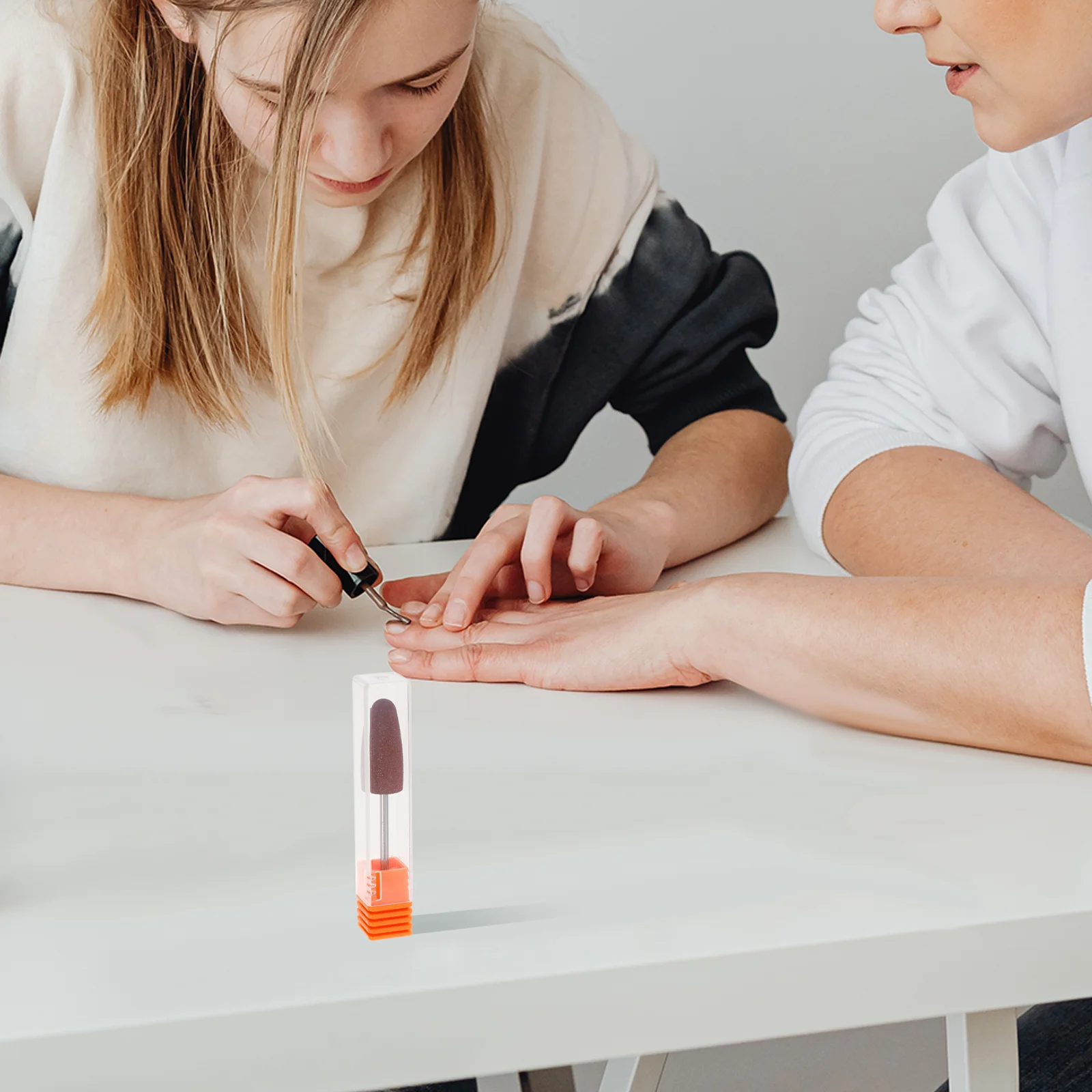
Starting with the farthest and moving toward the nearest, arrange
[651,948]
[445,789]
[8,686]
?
[8,686], [445,789], [651,948]

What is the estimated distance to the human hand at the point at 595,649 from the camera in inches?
27.2

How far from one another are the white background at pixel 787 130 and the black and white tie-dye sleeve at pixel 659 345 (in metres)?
0.60

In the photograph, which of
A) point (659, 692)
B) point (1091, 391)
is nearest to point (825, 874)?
point (659, 692)

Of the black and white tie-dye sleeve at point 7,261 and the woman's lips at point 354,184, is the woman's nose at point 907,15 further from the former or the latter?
the black and white tie-dye sleeve at point 7,261

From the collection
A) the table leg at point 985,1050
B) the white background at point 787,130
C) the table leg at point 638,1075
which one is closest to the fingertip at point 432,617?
the table leg at point 638,1075

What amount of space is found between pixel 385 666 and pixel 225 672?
87 millimetres

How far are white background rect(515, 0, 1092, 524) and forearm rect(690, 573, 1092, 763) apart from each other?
114 cm

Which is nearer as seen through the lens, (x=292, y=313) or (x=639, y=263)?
(x=292, y=313)

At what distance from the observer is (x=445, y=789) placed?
1.90ft

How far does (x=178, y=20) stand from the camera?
857mm

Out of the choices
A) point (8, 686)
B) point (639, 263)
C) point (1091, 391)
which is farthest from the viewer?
point (639, 263)

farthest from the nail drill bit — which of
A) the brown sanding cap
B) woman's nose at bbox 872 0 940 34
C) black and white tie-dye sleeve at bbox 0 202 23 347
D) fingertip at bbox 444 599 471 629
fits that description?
black and white tie-dye sleeve at bbox 0 202 23 347

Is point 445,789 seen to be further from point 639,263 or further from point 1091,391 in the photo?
point 639,263

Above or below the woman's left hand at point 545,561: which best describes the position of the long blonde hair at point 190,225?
above
